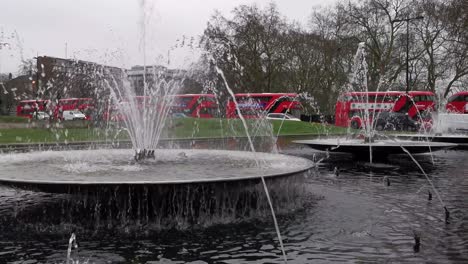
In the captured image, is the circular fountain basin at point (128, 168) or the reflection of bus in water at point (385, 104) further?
the reflection of bus in water at point (385, 104)

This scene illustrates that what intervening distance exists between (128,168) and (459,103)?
1528 inches

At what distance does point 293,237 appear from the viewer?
6.12 metres

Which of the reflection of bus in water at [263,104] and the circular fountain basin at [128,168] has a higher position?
the reflection of bus in water at [263,104]

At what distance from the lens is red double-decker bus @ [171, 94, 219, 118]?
42375 mm

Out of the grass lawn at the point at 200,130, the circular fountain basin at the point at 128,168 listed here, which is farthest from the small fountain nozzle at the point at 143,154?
the grass lawn at the point at 200,130

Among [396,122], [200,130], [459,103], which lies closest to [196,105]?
[200,130]

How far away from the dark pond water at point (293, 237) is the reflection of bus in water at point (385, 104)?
32.6 metres

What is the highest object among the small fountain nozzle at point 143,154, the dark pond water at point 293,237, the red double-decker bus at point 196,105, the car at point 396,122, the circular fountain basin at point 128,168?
the red double-decker bus at point 196,105

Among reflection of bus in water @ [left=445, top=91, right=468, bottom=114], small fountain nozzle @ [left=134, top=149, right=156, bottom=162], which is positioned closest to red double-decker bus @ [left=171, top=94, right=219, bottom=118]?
reflection of bus in water @ [left=445, top=91, right=468, bottom=114]

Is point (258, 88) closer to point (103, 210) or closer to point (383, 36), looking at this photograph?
point (383, 36)

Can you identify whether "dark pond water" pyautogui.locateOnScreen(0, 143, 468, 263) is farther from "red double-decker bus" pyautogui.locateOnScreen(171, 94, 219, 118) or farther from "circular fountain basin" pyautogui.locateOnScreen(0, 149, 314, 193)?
"red double-decker bus" pyautogui.locateOnScreen(171, 94, 219, 118)

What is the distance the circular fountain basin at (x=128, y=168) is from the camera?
19.9ft

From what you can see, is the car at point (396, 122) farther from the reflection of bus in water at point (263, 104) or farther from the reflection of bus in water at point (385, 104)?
the reflection of bus in water at point (263, 104)

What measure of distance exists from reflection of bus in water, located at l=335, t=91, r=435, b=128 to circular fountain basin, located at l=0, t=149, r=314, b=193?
31.3 m
